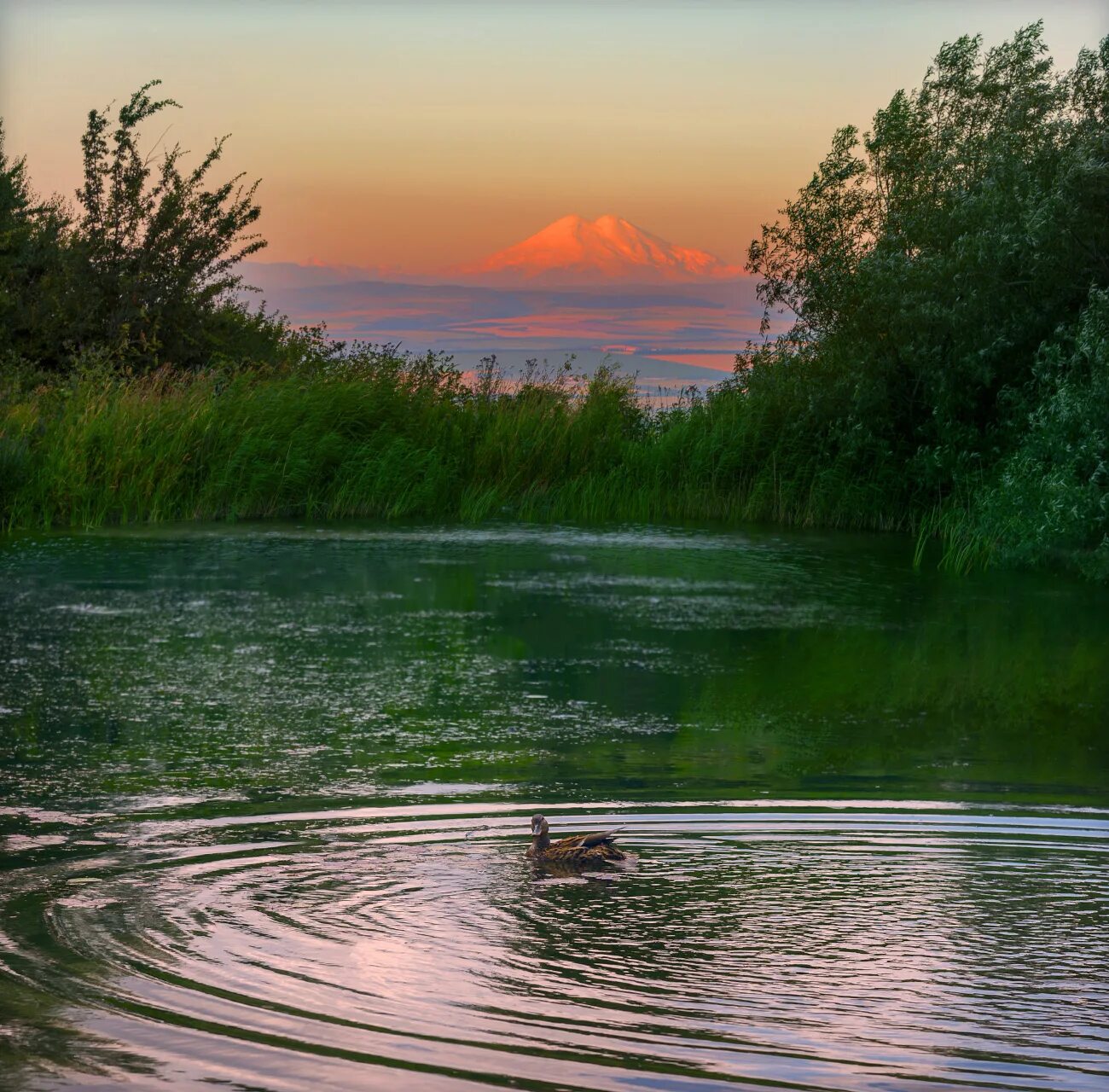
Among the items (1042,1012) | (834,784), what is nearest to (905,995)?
(1042,1012)

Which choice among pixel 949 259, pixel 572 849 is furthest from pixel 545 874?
pixel 949 259

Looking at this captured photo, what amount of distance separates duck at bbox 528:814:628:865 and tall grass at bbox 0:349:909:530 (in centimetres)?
1975

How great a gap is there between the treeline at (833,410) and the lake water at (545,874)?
9563mm

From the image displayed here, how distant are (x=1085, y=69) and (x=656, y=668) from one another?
18258 millimetres

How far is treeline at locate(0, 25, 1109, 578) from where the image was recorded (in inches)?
949

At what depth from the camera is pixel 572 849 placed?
22.1ft

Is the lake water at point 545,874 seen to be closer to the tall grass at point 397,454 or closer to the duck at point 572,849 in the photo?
the duck at point 572,849

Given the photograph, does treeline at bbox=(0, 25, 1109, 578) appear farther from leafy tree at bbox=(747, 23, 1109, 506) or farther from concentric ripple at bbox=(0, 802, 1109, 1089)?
concentric ripple at bbox=(0, 802, 1109, 1089)

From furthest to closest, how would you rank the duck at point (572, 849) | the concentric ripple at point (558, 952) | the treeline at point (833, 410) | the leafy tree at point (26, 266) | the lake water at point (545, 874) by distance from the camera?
1. the leafy tree at point (26, 266)
2. the treeline at point (833, 410)
3. the duck at point (572, 849)
4. the lake water at point (545, 874)
5. the concentric ripple at point (558, 952)

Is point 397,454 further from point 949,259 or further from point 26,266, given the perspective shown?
point 26,266

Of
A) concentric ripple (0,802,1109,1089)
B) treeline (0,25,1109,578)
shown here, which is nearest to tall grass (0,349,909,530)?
treeline (0,25,1109,578)

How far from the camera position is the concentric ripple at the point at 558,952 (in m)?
4.81

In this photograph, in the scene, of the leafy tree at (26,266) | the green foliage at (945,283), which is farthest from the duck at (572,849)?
the leafy tree at (26,266)

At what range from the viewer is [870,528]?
28.0 meters
